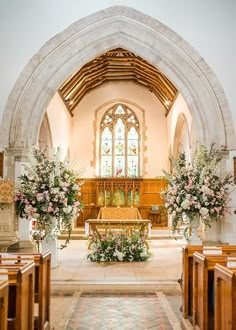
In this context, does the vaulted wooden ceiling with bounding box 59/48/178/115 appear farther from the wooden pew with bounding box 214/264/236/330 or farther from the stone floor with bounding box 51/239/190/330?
the wooden pew with bounding box 214/264/236/330

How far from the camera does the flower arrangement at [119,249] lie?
284 inches

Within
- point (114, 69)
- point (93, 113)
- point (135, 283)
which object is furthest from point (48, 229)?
point (93, 113)

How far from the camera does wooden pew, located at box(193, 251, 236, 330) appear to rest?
3096 mm

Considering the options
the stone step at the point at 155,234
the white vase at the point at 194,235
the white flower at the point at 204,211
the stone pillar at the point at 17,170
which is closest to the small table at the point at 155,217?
the stone step at the point at 155,234

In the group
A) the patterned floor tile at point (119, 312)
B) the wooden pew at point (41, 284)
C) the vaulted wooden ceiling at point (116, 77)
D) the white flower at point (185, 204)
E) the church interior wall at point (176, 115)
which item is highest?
the vaulted wooden ceiling at point (116, 77)

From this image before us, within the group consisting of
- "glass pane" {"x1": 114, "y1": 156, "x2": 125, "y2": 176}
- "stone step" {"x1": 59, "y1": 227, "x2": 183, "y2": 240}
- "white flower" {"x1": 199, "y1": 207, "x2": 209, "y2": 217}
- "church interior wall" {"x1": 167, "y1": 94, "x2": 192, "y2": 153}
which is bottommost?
"stone step" {"x1": 59, "y1": 227, "x2": 183, "y2": 240}

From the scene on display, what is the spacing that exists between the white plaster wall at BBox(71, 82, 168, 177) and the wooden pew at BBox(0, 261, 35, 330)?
11582 millimetres

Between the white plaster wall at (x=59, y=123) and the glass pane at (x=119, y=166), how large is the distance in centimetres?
183

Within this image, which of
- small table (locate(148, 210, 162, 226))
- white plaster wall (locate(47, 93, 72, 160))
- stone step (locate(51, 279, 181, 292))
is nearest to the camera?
stone step (locate(51, 279, 181, 292))

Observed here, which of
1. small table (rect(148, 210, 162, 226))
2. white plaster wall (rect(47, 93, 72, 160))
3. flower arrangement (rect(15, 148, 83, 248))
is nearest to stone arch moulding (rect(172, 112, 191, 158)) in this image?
small table (rect(148, 210, 162, 226))

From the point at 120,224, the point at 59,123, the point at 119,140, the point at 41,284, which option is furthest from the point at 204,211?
the point at 119,140

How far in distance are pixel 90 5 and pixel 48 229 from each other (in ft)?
12.1

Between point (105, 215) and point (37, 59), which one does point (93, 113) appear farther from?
point (37, 59)

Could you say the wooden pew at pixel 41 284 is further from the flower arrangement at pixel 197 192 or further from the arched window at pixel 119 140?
the arched window at pixel 119 140
